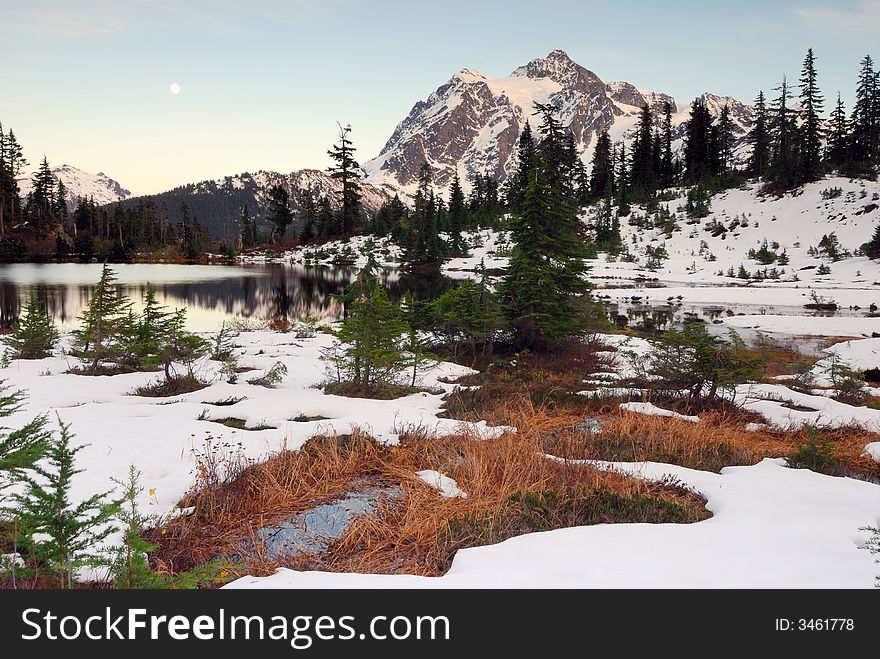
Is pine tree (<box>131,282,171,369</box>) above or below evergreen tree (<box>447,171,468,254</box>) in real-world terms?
below

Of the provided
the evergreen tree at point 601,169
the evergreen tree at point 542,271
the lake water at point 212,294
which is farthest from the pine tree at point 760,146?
the evergreen tree at point 542,271

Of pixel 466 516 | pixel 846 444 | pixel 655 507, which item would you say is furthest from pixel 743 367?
pixel 466 516

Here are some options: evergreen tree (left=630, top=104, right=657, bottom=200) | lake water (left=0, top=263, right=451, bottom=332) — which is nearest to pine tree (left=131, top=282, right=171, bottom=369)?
lake water (left=0, top=263, right=451, bottom=332)

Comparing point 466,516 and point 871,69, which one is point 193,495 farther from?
point 871,69

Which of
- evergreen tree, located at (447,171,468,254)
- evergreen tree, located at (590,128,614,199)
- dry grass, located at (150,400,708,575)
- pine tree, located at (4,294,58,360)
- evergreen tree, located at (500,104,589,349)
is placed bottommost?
dry grass, located at (150,400,708,575)

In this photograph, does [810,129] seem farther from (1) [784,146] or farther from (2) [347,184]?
→ (2) [347,184]

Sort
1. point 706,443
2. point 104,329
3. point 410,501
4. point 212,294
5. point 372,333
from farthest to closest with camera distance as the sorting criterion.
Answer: point 212,294
point 104,329
point 372,333
point 706,443
point 410,501

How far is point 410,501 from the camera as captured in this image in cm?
484

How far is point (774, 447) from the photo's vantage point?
22.8ft

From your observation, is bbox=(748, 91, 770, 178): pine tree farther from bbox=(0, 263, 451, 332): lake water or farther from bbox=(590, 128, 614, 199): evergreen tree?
bbox=(0, 263, 451, 332): lake water

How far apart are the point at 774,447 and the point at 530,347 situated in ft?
29.3

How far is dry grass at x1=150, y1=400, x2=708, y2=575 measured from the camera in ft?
13.4

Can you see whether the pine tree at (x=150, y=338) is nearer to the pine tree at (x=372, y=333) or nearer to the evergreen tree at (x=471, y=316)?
the pine tree at (x=372, y=333)

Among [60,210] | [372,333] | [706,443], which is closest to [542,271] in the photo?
[372,333]
